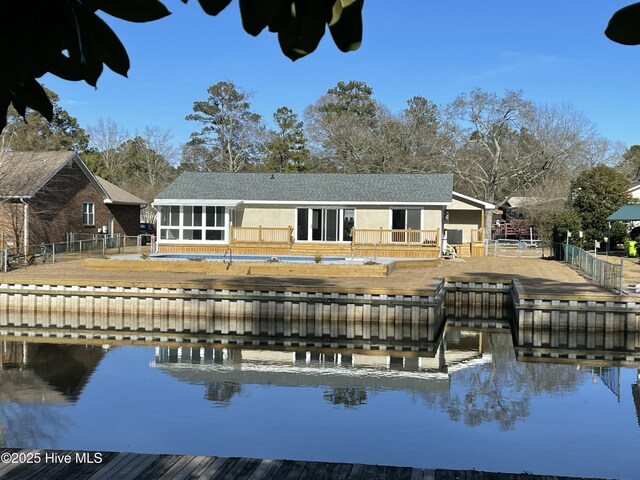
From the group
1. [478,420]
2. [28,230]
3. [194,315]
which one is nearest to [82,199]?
[28,230]

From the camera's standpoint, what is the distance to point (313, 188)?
34562 mm

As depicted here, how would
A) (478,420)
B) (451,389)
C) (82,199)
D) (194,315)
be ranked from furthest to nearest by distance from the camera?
(82,199) → (194,315) → (451,389) → (478,420)

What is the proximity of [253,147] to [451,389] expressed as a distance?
50484 mm

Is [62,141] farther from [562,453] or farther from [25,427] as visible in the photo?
[562,453]

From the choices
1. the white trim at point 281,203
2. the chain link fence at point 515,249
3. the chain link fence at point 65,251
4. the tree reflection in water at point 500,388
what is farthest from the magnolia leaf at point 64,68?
the chain link fence at point 515,249

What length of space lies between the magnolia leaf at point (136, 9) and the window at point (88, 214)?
3569 cm

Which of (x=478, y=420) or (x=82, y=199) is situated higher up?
(x=82, y=199)

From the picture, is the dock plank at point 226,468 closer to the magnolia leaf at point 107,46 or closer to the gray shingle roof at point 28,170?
the magnolia leaf at point 107,46

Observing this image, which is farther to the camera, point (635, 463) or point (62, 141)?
point (62, 141)

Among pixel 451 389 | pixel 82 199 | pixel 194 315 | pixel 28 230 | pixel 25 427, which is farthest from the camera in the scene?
pixel 82 199

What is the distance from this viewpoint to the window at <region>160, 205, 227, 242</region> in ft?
105

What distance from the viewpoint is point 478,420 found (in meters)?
12.7

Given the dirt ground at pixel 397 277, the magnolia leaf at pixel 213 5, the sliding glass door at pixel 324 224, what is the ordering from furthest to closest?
the sliding glass door at pixel 324 224 < the dirt ground at pixel 397 277 < the magnolia leaf at pixel 213 5

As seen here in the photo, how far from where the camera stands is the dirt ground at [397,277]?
70.7 ft
